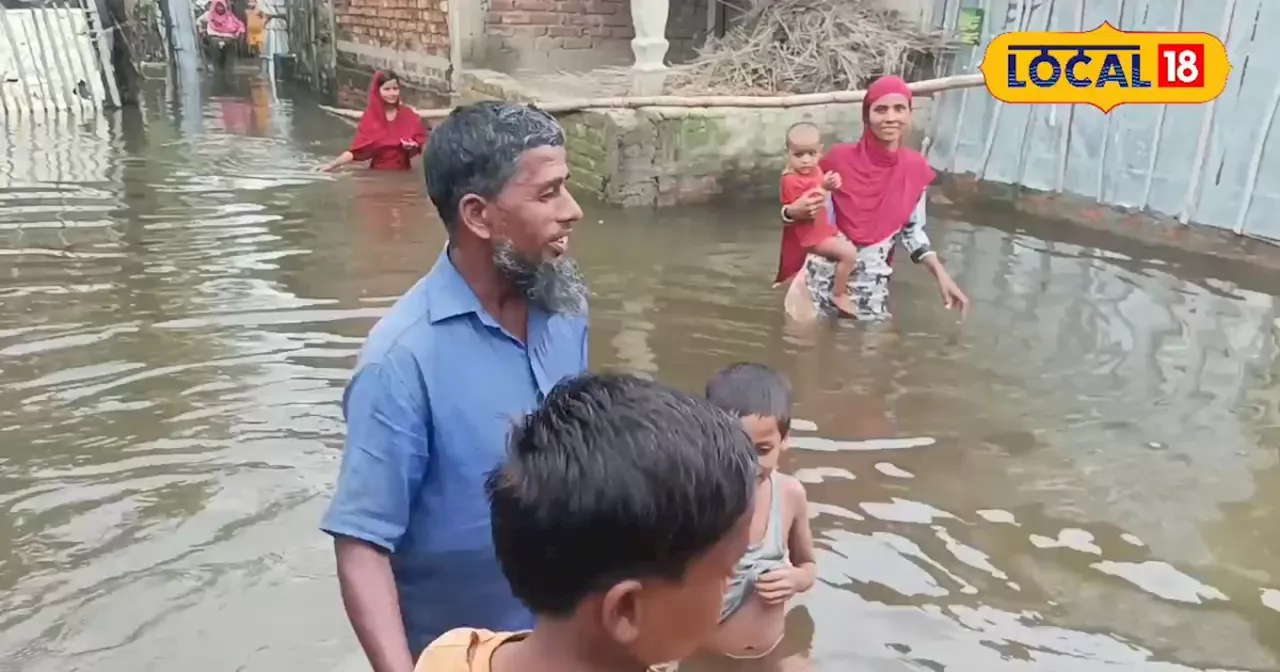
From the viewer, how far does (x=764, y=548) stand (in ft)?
9.39

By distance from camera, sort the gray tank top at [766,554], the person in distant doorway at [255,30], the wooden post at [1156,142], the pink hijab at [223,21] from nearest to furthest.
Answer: the gray tank top at [766,554], the wooden post at [1156,142], the pink hijab at [223,21], the person in distant doorway at [255,30]

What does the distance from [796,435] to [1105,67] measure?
5.00 m

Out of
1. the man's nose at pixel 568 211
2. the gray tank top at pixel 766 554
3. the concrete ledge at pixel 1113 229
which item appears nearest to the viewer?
the man's nose at pixel 568 211

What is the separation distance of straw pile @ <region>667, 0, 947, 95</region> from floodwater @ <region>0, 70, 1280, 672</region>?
1.45 metres

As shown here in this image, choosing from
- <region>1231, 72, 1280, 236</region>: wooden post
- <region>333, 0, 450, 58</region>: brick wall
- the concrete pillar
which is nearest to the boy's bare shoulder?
<region>1231, 72, 1280, 236</region>: wooden post

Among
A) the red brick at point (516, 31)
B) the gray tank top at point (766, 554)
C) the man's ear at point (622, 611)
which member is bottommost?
the gray tank top at point (766, 554)

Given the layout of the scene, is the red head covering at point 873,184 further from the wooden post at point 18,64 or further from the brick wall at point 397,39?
the wooden post at point 18,64

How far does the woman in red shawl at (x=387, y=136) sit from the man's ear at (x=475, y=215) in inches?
327

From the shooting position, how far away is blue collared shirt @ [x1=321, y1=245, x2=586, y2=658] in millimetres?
1766

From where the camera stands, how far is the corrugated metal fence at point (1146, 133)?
7367mm

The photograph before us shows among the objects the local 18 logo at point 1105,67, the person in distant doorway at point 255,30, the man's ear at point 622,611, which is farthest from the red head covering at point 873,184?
the person in distant doorway at point 255,30

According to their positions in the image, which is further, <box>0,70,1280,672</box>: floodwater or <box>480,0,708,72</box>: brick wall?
<box>480,0,708,72</box>: brick wall

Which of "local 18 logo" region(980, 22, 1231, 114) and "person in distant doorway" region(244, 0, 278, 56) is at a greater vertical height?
"local 18 logo" region(980, 22, 1231, 114)

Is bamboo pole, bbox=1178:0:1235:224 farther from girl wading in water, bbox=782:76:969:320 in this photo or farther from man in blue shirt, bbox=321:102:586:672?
man in blue shirt, bbox=321:102:586:672
